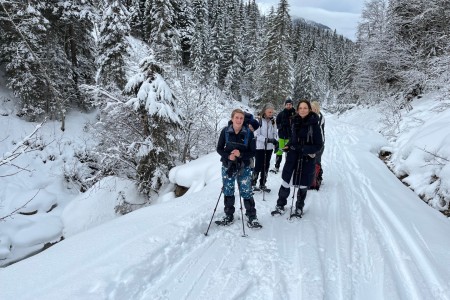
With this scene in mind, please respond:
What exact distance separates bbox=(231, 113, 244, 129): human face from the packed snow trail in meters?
1.81

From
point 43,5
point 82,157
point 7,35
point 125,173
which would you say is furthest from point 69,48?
point 125,173

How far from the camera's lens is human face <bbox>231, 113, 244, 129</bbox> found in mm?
→ 4791

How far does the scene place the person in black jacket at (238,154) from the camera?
15.9 feet

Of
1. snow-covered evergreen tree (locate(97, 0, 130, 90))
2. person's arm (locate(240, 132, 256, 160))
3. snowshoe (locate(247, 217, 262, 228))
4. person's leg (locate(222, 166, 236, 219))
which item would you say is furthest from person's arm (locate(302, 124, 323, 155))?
snow-covered evergreen tree (locate(97, 0, 130, 90))

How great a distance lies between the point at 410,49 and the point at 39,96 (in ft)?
77.4

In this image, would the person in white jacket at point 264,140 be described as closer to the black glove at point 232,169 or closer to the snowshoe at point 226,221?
the snowshoe at point 226,221

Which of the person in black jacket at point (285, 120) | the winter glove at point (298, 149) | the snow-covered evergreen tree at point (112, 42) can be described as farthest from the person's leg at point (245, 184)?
the snow-covered evergreen tree at point (112, 42)

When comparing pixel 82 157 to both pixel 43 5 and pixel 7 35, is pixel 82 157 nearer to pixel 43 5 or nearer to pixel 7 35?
pixel 7 35

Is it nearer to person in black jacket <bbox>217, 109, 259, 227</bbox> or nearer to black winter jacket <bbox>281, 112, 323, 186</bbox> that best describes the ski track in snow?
person in black jacket <bbox>217, 109, 259, 227</bbox>

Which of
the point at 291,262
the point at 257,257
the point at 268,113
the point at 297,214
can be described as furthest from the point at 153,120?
the point at 291,262

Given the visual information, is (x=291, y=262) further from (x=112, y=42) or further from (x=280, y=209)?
(x=112, y=42)

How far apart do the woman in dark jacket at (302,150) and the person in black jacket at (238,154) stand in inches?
33.9

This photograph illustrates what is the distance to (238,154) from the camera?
186 inches

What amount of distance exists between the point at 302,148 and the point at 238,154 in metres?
1.29
